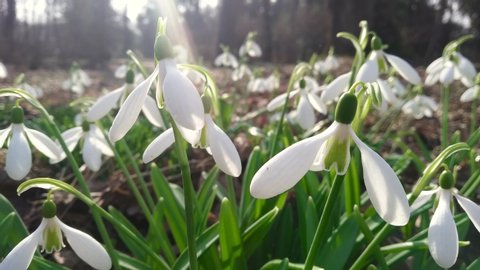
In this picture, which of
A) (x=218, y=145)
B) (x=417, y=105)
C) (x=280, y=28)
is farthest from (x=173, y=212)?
(x=280, y=28)

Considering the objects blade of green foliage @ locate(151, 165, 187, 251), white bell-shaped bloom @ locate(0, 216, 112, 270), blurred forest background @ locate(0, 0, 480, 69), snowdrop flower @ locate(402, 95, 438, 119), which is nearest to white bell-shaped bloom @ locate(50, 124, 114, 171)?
blade of green foliage @ locate(151, 165, 187, 251)

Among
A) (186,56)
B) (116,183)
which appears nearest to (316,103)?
(116,183)

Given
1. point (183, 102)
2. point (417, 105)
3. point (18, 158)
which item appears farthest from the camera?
point (417, 105)

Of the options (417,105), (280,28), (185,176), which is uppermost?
(185,176)

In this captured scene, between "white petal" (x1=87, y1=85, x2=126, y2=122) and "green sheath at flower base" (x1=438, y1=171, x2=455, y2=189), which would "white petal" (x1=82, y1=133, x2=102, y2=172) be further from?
"green sheath at flower base" (x1=438, y1=171, x2=455, y2=189)

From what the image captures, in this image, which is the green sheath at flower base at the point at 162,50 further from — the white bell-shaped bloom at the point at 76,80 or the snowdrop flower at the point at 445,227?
the white bell-shaped bloom at the point at 76,80

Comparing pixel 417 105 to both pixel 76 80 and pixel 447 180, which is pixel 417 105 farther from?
pixel 76 80
